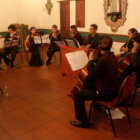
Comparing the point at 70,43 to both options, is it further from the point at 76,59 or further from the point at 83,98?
the point at 83,98

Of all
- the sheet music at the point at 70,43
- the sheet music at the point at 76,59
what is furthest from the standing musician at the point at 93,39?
the sheet music at the point at 76,59

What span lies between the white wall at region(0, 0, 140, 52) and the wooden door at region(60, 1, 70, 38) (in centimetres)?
25

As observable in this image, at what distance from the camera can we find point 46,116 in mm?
2936

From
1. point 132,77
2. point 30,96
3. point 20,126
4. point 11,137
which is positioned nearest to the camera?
point 132,77

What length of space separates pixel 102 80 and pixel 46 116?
3.79 ft

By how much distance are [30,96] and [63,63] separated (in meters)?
1.51

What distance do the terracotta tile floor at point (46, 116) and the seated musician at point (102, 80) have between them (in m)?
0.25

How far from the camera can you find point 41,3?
31.0ft

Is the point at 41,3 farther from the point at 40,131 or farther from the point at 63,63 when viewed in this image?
the point at 40,131

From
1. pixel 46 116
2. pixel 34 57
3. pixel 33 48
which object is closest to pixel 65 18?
pixel 33 48

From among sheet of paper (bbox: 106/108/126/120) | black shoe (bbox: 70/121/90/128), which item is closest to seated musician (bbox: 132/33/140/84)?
sheet of paper (bbox: 106/108/126/120)

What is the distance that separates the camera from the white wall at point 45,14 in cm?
579

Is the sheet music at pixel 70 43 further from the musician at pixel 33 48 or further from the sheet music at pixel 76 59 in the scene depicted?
the musician at pixel 33 48

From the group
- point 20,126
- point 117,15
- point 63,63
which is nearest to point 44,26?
point 117,15
